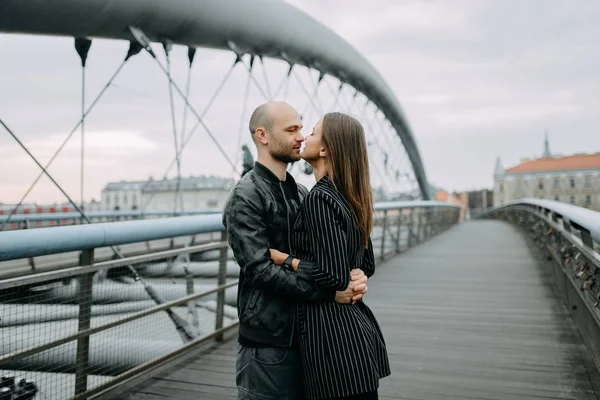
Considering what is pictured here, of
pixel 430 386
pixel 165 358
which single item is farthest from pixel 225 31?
pixel 430 386

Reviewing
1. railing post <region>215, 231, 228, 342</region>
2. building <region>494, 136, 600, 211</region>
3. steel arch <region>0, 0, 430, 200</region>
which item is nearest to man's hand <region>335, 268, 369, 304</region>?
railing post <region>215, 231, 228, 342</region>

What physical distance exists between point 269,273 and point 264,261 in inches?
1.5

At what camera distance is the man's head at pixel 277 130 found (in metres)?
1.84

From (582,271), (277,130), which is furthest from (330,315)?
(582,271)

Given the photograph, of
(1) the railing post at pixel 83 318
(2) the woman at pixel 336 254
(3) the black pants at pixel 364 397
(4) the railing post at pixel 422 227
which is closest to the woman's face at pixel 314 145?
(2) the woman at pixel 336 254

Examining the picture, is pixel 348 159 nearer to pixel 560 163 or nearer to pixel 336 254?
pixel 336 254

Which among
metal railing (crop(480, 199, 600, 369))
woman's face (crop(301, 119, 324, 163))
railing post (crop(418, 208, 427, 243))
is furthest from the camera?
railing post (crop(418, 208, 427, 243))

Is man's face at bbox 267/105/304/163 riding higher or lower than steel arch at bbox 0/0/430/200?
lower

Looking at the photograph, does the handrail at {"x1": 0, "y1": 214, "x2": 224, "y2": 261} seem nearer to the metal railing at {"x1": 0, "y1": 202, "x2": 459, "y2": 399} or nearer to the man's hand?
the metal railing at {"x1": 0, "y1": 202, "x2": 459, "y2": 399}

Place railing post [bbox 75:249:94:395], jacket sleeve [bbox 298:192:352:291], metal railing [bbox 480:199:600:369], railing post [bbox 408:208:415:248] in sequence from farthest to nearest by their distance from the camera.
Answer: railing post [bbox 408:208:415:248]
metal railing [bbox 480:199:600:369]
railing post [bbox 75:249:94:395]
jacket sleeve [bbox 298:192:352:291]

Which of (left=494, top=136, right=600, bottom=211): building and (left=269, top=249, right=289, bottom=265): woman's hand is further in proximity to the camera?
(left=494, top=136, right=600, bottom=211): building

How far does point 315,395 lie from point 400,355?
2.35 m

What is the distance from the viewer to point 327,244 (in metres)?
1.70

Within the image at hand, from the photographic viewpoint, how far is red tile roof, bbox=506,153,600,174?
77.8 m
